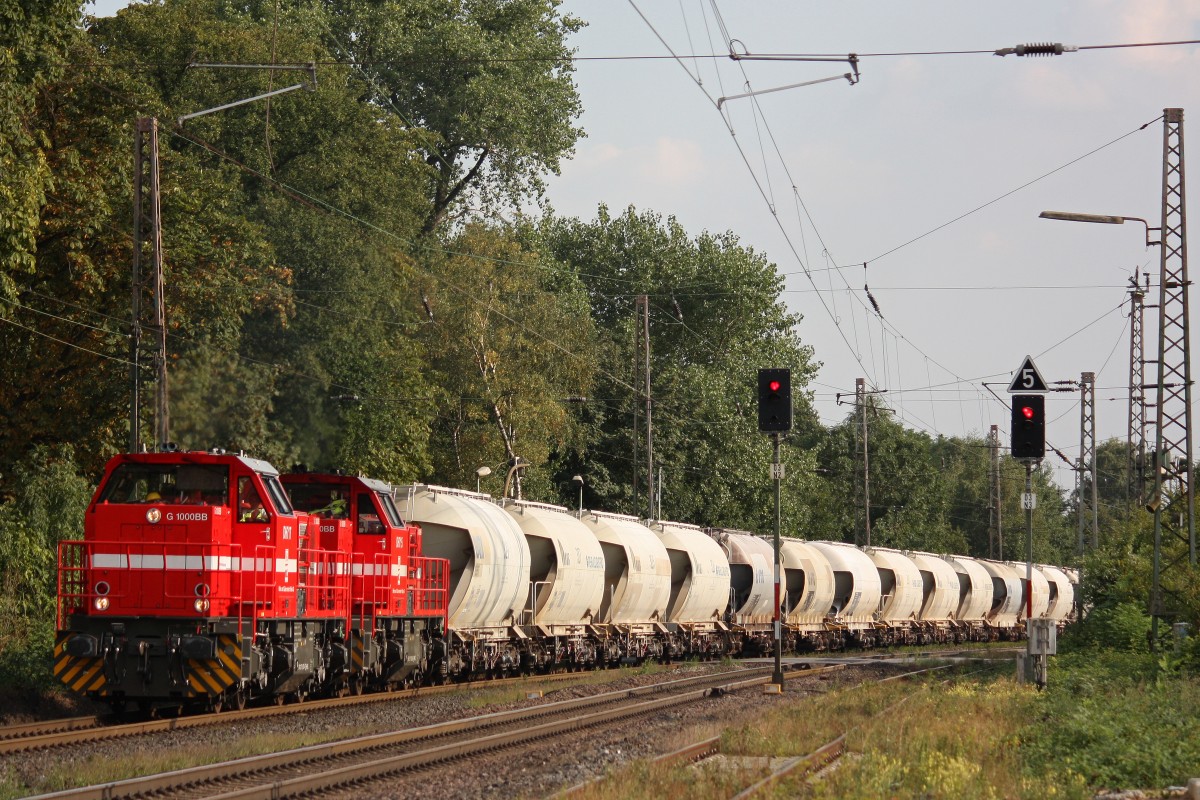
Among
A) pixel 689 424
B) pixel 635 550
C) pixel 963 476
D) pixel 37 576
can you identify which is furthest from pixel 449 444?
pixel 963 476

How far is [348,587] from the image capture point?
21812mm

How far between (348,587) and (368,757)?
6838mm

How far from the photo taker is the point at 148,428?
32.6m

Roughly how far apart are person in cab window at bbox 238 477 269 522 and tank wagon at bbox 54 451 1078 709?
2 centimetres

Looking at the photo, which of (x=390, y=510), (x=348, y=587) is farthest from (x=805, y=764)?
(x=390, y=510)

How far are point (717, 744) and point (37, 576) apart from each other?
16056 millimetres

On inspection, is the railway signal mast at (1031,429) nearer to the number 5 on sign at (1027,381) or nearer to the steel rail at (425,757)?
the number 5 on sign at (1027,381)

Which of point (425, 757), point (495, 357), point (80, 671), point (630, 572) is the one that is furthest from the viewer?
point (495, 357)

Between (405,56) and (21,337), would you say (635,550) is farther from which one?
(405,56)

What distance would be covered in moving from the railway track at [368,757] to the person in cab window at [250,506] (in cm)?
350

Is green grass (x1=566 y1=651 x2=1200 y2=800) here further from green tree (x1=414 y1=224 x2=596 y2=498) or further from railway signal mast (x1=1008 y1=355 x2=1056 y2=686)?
green tree (x1=414 y1=224 x2=596 y2=498)

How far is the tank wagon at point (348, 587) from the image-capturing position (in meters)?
18.0

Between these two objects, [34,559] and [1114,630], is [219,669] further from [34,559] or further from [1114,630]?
[1114,630]

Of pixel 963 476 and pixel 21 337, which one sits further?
pixel 963 476
